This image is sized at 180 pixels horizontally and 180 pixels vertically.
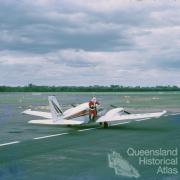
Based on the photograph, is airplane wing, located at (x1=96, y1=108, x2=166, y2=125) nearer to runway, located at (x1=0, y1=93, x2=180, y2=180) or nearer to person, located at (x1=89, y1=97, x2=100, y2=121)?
person, located at (x1=89, y1=97, x2=100, y2=121)

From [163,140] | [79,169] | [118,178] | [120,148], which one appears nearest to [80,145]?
[120,148]

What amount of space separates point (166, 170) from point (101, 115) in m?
19.0

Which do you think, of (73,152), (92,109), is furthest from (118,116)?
(73,152)

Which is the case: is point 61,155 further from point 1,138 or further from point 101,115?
point 101,115

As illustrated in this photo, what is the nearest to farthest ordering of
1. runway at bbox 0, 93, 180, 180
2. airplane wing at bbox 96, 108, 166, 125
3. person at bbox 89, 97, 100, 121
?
runway at bbox 0, 93, 180, 180 < person at bbox 89, 97, 100, 121 < airplane wing at bbox 96, 108, 166, 125

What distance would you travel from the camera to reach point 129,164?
18828 millimetres

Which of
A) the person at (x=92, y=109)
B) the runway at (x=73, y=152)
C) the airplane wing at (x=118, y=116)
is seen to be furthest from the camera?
the airplane wing at (x=118, y=116)

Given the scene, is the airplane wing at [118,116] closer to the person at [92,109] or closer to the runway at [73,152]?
the person at [92,109]

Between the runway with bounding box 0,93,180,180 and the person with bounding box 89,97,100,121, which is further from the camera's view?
the person with bounding box 89,97,100,121

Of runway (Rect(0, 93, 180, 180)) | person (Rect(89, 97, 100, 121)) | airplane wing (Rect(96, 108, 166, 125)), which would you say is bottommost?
runway (Rect(0, 93, 180, 180))

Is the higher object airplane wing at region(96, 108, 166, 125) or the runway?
airplane wing at region(96, 108, 166, 125)

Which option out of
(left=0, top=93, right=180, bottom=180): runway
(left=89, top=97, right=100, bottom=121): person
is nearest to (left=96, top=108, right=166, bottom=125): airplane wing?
(left=89, top=97, right=100, bottom=121): person

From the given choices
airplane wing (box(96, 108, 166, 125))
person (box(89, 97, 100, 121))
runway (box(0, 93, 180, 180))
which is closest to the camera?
runway (box(0, 93, 180, 180))

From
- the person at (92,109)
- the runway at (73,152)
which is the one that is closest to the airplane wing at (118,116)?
the person at (92,109)
